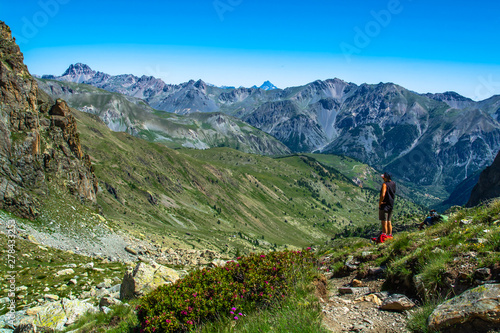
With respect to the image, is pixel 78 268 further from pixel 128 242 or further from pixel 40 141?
pixel 40 141

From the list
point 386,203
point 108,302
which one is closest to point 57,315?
point 108,302

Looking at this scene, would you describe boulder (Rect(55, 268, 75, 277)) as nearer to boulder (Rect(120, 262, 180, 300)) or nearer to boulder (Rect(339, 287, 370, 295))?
boulder (Rect(120, 262, 180, 300))

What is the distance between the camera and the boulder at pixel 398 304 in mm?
8688

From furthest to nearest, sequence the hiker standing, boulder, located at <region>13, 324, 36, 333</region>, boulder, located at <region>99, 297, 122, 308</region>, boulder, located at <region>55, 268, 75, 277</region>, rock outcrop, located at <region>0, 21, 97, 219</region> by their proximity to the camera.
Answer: rock outcrop, located at <region>0, 21, 97, 219</region>
boulder, located at <region>55, 268, 75, 277</region>
the hiker standing
boulder, located at <region>99, 297, 122, 308</region>
boulder, located at <region>13, 324, 36, 333</region>

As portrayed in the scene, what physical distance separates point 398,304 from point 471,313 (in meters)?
2.44

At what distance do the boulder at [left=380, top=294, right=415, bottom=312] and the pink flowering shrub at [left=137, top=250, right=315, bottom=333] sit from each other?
309 centimetres

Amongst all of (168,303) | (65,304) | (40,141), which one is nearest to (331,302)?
(168,303)

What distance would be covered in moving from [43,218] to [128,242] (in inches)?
672

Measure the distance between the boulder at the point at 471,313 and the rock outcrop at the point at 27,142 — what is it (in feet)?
206

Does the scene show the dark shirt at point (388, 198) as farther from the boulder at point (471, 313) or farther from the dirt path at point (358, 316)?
the boulder at point (471, 313)

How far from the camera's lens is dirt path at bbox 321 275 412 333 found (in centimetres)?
808

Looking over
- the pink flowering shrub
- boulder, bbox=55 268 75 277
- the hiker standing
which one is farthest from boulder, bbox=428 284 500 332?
boulder, bbox=55 268 75 277

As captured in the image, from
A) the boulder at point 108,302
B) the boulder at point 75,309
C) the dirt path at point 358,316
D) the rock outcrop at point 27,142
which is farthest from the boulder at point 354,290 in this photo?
the rock outcrop at point 27,142

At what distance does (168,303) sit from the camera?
9875 mm
